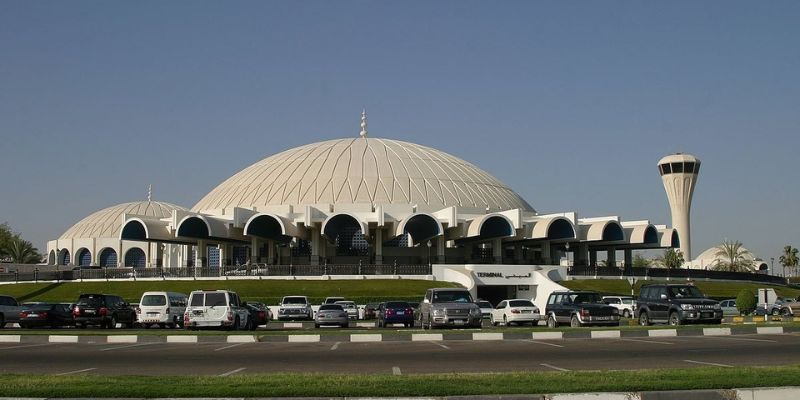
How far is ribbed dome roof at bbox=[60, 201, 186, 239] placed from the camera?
4661 inches

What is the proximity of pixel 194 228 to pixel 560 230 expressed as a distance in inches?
1296

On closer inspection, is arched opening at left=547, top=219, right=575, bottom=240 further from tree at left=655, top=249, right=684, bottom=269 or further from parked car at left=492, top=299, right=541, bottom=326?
tree at left=655, top=249, right=684, bottom=269

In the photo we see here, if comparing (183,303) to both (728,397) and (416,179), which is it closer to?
(728,397)

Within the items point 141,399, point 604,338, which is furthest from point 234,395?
point 604,338

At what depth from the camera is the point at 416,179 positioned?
8250 centimetres

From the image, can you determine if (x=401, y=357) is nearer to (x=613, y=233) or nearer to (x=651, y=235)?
(x=613, y=233)

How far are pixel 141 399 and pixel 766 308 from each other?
40845 mm

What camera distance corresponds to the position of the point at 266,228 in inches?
2928

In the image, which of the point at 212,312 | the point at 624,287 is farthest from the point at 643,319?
the point at 624,287

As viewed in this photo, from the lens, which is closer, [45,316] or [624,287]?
[45,316]

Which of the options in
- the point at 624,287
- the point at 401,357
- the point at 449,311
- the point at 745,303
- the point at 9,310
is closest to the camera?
the point at 401,357

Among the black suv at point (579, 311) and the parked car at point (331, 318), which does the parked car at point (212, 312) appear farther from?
the black suv at point (579, 311)

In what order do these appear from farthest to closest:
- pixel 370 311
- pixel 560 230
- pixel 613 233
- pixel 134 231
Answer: pixel 613 233 < pixel 134 231 < pixel 560 230 < pixel 370 311

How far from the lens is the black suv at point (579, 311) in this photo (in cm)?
3209
